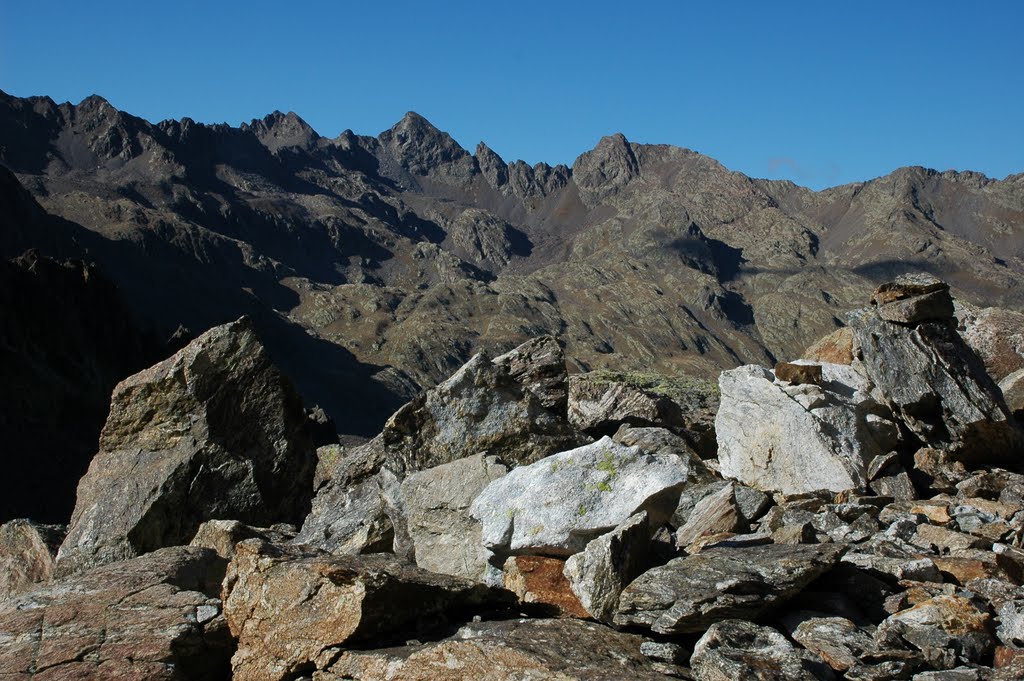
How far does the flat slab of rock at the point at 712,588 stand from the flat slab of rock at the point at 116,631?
507cm

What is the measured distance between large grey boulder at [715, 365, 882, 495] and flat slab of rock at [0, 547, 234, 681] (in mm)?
10818

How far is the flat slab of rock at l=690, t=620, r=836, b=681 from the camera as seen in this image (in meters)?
8.17

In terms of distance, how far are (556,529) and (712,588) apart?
255 cm

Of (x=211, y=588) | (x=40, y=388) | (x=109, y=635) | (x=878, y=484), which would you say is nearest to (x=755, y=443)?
(x=878, y=484)

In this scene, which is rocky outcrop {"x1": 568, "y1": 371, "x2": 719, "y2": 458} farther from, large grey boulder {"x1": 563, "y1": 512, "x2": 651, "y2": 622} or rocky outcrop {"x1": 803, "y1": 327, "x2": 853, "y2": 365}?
→ large grey boulder {"x1": 563, "y1": 512, "x2": 651, "y2": 622}

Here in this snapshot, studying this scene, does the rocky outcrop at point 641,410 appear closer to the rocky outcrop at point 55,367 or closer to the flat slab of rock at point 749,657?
the flat slab of rock at point 749,657

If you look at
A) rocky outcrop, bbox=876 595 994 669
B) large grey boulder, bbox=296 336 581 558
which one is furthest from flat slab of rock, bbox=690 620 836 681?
large grey boulder, bbox=296 336 581 558

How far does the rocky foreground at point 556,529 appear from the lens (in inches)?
360

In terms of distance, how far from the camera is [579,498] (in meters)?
11.5

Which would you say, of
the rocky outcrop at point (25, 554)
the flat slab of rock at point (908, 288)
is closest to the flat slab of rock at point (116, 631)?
the rocky outcrop at point (25, 554)

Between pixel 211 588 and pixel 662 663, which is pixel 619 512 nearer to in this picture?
pixel 662 663

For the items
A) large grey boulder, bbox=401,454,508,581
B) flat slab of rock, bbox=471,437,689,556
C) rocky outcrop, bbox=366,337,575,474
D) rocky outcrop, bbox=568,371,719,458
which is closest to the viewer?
flat slab of rock, bbox=471,437,689,556

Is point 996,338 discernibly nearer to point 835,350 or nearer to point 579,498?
point 835,350

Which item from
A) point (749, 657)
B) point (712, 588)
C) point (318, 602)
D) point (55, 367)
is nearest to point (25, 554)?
point (318, 602)
